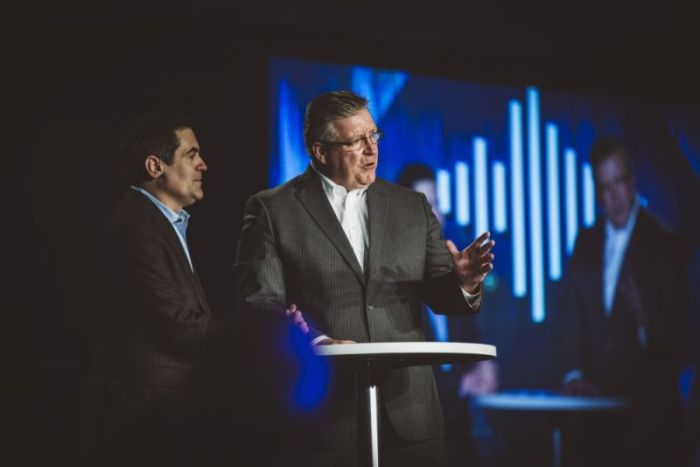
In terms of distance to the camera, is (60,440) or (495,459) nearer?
(60,440)

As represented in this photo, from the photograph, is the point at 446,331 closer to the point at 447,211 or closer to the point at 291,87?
the point at 447,211

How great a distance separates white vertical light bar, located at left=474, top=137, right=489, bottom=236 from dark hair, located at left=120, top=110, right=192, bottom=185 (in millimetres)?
2654

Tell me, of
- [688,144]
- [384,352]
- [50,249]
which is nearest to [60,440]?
[50,249]

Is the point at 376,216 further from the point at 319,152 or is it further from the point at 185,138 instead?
the point at 185,138

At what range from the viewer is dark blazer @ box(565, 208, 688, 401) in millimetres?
5477

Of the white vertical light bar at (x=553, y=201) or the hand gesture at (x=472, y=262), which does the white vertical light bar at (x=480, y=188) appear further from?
the hand gesture at (x=472, y=262)

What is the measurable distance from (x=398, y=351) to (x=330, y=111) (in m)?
1.08

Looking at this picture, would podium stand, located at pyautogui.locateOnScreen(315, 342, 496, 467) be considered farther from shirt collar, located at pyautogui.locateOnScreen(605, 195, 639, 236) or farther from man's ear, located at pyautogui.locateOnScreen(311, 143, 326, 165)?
shirt collar, located at pyautogui.locateOnScreen(605, 195, 639, 236)

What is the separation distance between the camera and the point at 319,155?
2953 mm

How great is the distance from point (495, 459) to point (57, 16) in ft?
11.2

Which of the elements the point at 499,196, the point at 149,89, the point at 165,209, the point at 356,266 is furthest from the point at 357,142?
the point at 499,196

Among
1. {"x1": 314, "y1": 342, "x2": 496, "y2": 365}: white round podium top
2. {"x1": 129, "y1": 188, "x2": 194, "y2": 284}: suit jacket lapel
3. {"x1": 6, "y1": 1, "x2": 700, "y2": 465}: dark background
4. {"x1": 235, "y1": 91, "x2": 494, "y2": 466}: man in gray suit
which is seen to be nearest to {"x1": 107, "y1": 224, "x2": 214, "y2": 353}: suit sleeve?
{"x1": 129, "y1": 188, "x2": 194, "y2": 284}: suit jacket lapel

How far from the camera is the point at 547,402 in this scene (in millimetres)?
4812

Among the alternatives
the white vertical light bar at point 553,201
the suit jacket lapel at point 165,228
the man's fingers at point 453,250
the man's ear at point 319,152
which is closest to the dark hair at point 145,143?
the suit jacket lapel at point 165,228
